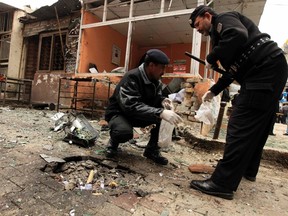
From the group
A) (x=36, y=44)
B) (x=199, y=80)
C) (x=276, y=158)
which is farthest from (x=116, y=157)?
(x=36, y=44)

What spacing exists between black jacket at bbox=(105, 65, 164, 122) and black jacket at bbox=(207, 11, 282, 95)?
0.73m

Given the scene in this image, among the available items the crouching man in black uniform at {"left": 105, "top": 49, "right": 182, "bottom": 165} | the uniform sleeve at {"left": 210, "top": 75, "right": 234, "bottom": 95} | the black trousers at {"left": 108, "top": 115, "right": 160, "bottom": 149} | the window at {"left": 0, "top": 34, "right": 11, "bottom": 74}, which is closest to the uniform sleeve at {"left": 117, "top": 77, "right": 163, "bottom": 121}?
the crouching man in black uniform at {"left": 105, "top": 49, "right": 182, "bottom": 165}

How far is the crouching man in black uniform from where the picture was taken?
212 centimetres

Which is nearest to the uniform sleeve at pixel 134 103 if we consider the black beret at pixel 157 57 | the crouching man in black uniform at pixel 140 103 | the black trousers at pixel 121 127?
the crouching man in black uniform at pixel 140 103

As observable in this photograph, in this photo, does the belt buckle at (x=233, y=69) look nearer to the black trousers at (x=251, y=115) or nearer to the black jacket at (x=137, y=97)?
the black trousers at (x=251, y=115)

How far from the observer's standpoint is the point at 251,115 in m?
1.78

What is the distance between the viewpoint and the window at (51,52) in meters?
8.19

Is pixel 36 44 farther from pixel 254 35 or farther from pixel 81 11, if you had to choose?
pixel 254 35

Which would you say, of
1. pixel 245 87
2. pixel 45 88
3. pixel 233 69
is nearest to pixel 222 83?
pixel 233 69

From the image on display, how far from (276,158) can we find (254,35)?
1.93 metres

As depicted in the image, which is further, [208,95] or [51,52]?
[51,52]

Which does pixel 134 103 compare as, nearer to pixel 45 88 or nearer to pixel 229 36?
pixel 229 36

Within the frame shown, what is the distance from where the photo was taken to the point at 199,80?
4859 mm

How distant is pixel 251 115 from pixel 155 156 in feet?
4.00
